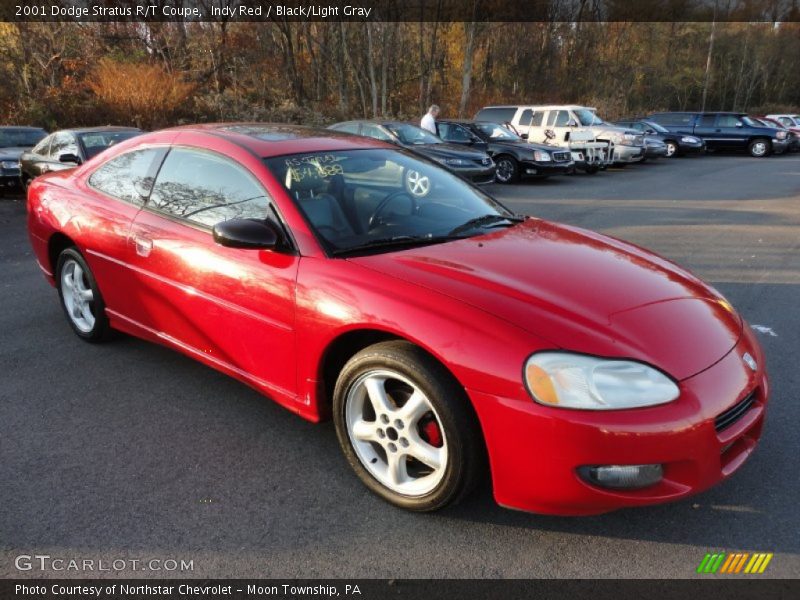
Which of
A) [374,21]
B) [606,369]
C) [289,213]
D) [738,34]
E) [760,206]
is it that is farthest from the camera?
[738,34]

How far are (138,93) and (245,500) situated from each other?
20418mm

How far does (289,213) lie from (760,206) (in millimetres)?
10501

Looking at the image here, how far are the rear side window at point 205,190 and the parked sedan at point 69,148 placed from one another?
23.0 feet

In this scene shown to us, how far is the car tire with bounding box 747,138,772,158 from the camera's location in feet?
74.7

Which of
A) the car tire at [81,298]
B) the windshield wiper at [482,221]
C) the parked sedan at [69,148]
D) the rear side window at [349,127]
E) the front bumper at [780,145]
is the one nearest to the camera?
the windshield wiper at [482,221]

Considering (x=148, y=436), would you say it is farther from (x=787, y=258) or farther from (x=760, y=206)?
(x=760, y=206)

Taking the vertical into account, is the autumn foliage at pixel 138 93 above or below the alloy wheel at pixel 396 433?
above

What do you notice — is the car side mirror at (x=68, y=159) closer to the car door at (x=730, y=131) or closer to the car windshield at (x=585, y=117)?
the car windshield at (x=585, y=117)

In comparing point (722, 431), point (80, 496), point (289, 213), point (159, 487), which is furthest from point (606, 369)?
point (80, 496)

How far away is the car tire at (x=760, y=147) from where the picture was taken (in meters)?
22.8

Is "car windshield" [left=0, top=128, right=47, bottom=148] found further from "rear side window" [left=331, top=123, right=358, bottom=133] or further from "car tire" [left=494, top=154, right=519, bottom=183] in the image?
"car tire" [left=494, top=154, right=519, bottom=183]

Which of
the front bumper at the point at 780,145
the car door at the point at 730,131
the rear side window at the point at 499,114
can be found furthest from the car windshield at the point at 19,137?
the front bumper at the point at 780,145

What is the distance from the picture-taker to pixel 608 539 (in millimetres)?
2326

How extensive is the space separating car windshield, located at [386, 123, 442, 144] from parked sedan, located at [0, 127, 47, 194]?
729 centimetres
